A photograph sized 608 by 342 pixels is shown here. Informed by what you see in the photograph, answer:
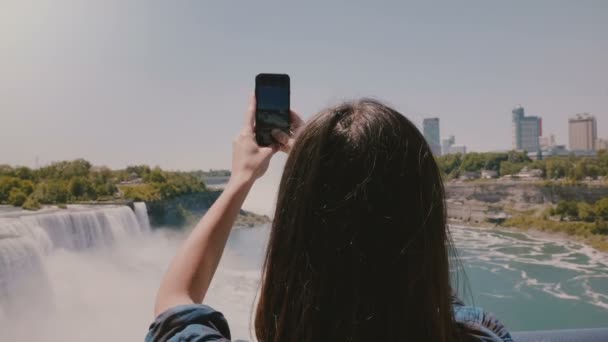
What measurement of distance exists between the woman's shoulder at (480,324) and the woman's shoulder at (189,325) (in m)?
0.16

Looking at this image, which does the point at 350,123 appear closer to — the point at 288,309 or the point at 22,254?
the point at 288,309

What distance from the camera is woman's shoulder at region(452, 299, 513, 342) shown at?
32 centimetres

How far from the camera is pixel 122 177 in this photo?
898 cm

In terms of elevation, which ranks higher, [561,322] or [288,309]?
[288,309]

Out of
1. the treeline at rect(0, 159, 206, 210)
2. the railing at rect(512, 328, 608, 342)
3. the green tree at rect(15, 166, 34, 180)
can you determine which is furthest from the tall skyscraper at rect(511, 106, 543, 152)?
the railing at rect(512, 328, 608, 342)

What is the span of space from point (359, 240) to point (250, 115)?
20cm

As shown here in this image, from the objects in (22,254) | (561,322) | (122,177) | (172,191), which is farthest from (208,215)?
(561,322)

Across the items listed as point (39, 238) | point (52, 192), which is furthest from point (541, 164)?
point (39, 238)

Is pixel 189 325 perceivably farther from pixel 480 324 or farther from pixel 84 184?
pixel 84 184

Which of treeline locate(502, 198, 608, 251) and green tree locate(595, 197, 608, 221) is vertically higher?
green tree locate(595, 197, 608, 221)

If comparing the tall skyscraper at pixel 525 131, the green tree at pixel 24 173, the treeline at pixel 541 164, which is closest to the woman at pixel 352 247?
the green tree at pixel 24 173

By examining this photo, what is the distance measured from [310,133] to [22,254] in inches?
252

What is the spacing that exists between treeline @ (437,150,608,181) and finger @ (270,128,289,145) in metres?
15.5

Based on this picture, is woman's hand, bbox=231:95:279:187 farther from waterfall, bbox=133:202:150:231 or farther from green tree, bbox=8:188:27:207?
waterfall, bbox=133:202:150:231
